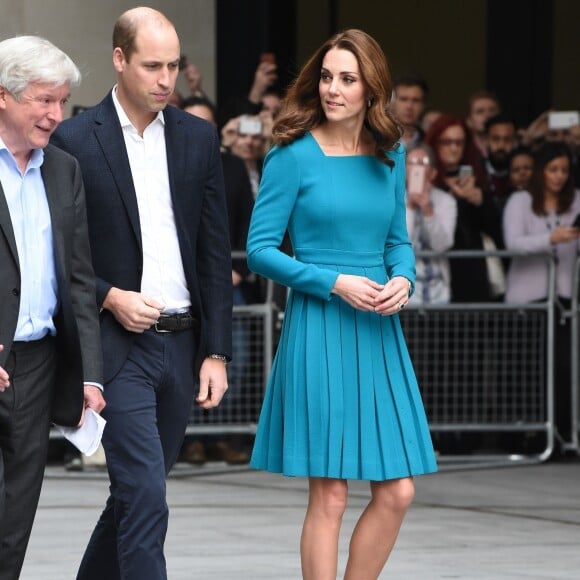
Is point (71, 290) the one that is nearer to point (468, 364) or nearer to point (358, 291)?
point (358, 291)

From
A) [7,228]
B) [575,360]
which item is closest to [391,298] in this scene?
[7,228]

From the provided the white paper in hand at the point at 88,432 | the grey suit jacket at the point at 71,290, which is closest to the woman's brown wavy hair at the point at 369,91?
the grey suit jacket at the point at 71,290

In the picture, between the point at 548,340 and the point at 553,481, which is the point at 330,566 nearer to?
the point at 553,481

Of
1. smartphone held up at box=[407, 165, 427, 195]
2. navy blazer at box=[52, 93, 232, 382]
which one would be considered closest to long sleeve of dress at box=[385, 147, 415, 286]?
navy blazer at box=[52, 93, 232, 382]

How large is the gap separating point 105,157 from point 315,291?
0.74m

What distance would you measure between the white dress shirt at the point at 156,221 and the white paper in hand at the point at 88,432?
47 centimetres

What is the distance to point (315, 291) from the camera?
5.38 meters

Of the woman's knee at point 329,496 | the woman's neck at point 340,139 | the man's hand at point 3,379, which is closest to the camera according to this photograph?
the man's hand at point 3,379

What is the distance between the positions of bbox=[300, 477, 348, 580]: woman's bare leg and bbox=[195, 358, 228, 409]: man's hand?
0.40 metres

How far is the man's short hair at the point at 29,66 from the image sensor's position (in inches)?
184

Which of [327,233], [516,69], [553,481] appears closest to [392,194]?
[327,233]

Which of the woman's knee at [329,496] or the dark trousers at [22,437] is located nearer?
the dark trousers at [22,437]

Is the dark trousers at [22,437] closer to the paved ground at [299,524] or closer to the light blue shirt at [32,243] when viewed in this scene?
the light blue shirt at [32,243]

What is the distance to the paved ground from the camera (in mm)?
7086
